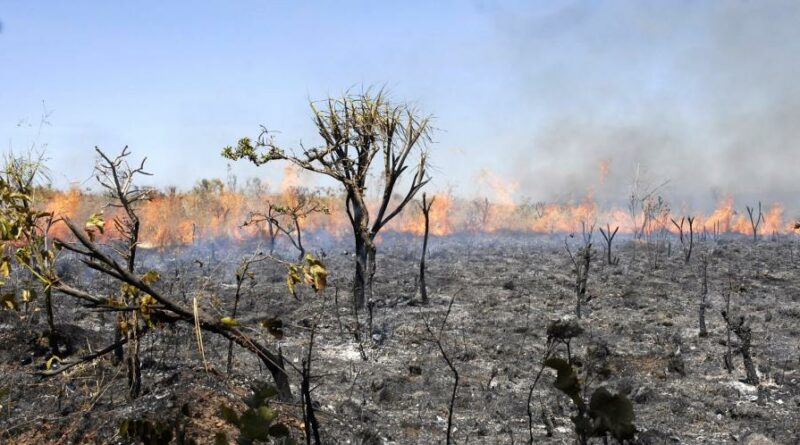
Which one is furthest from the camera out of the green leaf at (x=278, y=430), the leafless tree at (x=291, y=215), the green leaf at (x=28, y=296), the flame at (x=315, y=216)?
the flame at (x=315, y=216)

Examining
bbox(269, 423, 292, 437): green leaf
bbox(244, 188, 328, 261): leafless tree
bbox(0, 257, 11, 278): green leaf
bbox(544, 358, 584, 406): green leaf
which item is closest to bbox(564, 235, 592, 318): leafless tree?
bbox(244, 188, 328, 261): leafless tree

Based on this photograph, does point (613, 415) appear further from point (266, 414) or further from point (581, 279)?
point (581, 279)

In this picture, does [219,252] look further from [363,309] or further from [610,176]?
[610,176]

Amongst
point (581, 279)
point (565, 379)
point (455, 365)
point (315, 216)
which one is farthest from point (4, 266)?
point (315, 216)

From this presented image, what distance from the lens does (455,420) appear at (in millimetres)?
8383

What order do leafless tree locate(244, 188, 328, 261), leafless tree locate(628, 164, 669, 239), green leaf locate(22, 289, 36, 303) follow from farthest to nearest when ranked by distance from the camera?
→ leafless tree locate(628, 164, 669, 239) < leafless tree locate(244, 188, 328, 261) < green leaf locate(22, 289, 36, 303)

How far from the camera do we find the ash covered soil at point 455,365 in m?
6.33

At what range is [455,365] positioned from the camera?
37.0 feet

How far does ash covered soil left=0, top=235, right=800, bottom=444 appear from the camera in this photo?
6329mm

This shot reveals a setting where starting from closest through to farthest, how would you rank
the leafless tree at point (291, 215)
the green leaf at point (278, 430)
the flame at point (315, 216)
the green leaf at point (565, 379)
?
the green leaf at point (565, 379) < the green leaf at point (278, 430) < the leafless tree at point (291, 215) < the flame at point (315, 216)

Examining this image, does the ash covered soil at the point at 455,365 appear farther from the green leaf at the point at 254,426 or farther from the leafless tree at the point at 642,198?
the leafless tree at the point at 642,198

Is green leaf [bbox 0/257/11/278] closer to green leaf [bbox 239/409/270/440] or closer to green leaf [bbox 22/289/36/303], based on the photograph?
green leaf [bbox 239/409/270/440]

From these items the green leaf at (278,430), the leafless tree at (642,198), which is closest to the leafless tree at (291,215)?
the green leaf at (278,430)

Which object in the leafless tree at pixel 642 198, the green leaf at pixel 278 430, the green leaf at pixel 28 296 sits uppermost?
the leafless tree at pixel 642 198
